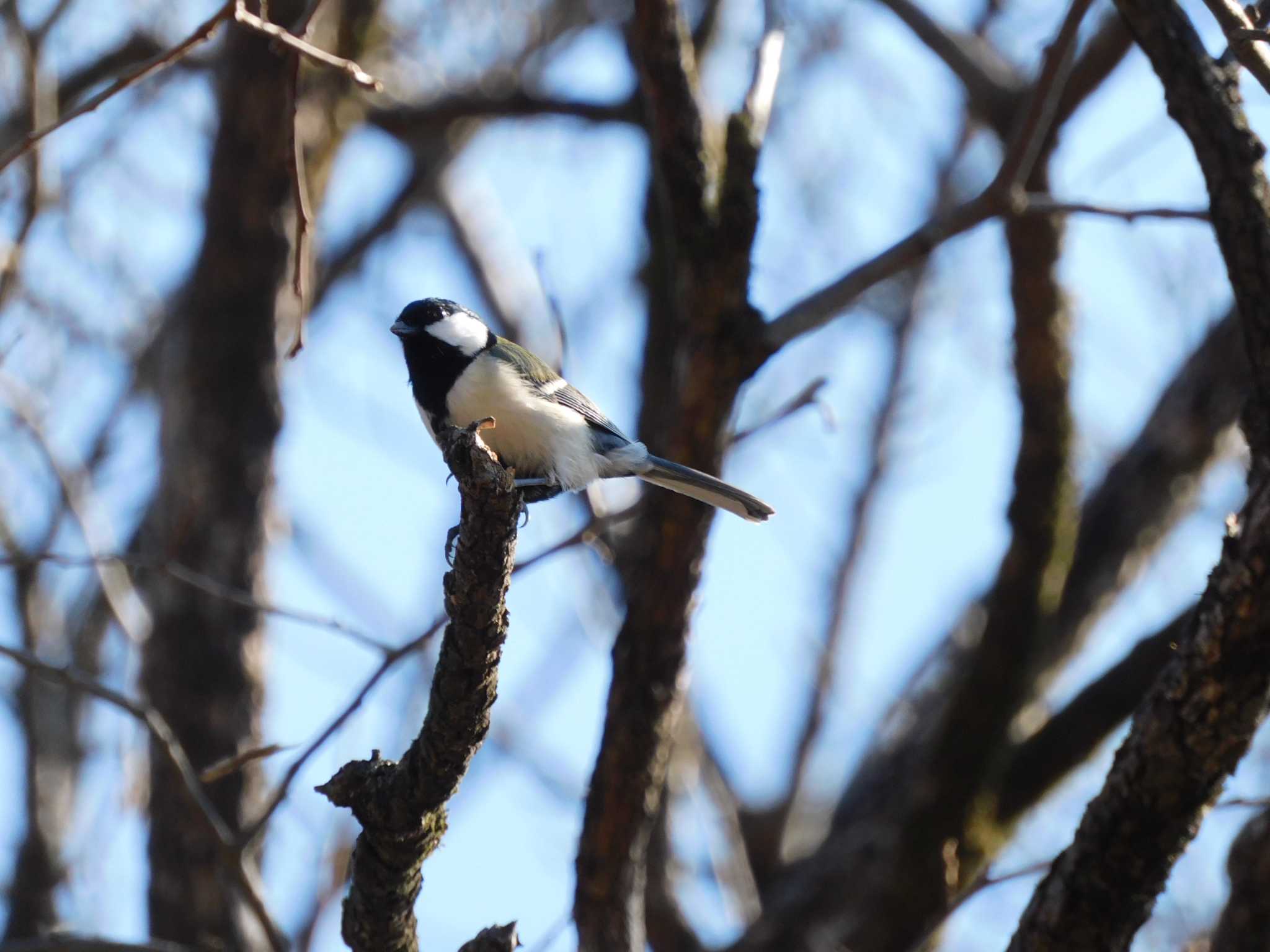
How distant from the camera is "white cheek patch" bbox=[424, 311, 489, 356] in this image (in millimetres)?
4375

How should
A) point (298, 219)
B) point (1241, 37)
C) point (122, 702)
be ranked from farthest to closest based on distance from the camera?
1. point (122, 702)
2. point (298, 219)
3. point (1241, 37)

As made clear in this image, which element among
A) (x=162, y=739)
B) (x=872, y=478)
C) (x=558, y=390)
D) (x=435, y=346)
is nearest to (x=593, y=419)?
(x=558, y=390)

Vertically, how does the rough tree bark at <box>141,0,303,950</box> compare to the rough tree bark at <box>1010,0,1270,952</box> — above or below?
above

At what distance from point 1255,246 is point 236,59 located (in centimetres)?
418

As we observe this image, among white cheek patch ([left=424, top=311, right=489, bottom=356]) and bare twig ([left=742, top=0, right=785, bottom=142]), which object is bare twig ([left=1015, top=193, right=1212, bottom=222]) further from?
white cheek patch ([left=424, top=311, right=489, bottom=356])

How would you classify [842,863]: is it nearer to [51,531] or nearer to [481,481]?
[481,481]

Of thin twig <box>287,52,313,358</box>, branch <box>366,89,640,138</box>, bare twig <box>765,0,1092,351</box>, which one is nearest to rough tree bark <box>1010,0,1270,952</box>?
bare twig <box>765,0,1092,351</box>

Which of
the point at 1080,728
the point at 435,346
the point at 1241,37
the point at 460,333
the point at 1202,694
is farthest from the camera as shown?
the point at 1080,728

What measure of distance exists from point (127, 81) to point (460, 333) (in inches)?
72.3

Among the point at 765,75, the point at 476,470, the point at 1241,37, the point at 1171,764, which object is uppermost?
the point at 765,75

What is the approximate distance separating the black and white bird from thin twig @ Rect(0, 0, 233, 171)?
155cm

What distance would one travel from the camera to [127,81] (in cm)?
269

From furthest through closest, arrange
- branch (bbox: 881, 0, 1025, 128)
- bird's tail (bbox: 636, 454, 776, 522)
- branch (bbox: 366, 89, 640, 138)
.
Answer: branch (bbox: 366, 89, 640, 138), branch (bbox: 881, 0, 1025, 128), bird's tail (bbox: 636, 454, 776, 522)

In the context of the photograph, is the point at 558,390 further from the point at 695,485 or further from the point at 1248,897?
the point at 1248,897
